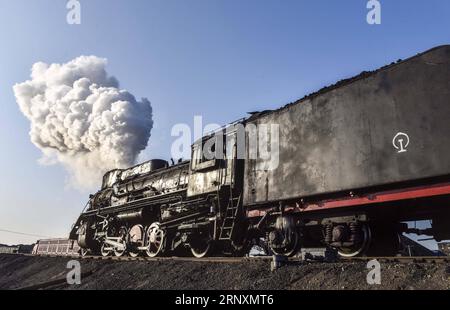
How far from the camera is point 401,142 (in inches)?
221

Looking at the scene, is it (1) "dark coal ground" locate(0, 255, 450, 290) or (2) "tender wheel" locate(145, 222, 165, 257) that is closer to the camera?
(1) "dark coal ground" locate(0, 255, 450, 290)

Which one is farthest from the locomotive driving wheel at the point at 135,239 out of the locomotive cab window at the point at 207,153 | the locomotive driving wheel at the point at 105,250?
the locomotive cab window at the point at 207,153

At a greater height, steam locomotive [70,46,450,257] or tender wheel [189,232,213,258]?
steam locomotive [70,46,450,257]

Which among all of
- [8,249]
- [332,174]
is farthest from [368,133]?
[8,249]

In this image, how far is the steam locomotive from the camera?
5.49 meters

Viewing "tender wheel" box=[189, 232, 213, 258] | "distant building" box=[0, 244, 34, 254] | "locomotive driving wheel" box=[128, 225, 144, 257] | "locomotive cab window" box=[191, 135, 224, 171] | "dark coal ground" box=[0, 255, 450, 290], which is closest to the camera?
"dark coal ground" box=[0, 255, 450, 290]

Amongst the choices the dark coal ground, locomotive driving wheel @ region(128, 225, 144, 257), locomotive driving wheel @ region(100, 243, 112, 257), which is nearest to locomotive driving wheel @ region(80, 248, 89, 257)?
locomotive driving wheel @ region(100, 243, 112, 257)

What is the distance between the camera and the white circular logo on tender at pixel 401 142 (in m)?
5.56

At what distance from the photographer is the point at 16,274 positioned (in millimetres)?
11961

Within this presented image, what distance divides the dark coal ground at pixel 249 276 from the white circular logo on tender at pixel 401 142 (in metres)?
1.70

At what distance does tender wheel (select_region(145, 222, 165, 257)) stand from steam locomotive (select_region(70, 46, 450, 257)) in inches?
2.2

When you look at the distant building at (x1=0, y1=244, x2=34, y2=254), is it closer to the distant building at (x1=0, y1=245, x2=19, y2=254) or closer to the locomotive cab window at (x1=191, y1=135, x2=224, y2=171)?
the distant building at (x1=0, y1=245, x2=19, y2=254)

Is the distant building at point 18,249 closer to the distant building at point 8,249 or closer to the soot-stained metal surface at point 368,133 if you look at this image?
the distant building at point 8,249
